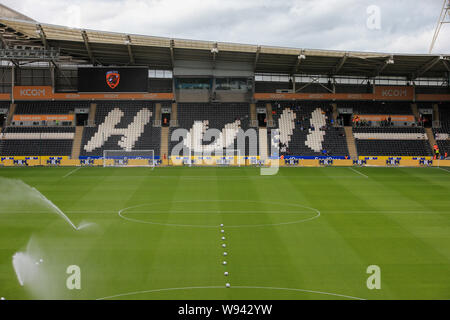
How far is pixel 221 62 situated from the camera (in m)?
61.3

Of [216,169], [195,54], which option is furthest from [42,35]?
[216,169]

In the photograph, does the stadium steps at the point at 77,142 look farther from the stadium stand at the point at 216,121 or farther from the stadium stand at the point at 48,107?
the stadium stand at the point at 216,121

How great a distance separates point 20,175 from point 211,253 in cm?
3106

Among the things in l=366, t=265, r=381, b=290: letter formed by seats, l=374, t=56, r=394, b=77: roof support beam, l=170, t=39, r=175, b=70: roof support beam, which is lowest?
l=366, t=265, r=381, b=290: letter formed by seats

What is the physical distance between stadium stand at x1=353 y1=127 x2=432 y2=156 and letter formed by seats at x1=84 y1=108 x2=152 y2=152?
26.5 m

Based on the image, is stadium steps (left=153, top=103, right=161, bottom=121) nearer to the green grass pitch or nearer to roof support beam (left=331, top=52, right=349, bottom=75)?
the green grass pitch

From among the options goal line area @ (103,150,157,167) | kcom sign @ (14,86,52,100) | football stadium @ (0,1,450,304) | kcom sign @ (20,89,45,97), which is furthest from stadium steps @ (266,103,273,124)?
kcom sign @ (20,89,45,97)

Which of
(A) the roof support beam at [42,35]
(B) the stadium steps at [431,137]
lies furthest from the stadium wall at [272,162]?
(A) the roof support beam at [42,35]

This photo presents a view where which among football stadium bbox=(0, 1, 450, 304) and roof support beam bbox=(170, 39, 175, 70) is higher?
roof support beam bbox=(170, 39, 175, 70)

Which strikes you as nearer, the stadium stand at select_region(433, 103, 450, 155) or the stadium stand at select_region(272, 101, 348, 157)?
the stadium stand at select_region(272, 101, 348, 157)

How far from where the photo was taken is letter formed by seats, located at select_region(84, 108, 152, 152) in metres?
56.1

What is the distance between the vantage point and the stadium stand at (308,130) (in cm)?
5647

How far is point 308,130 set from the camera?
59688 mm

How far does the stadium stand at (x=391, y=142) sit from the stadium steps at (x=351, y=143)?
1.50 feet
